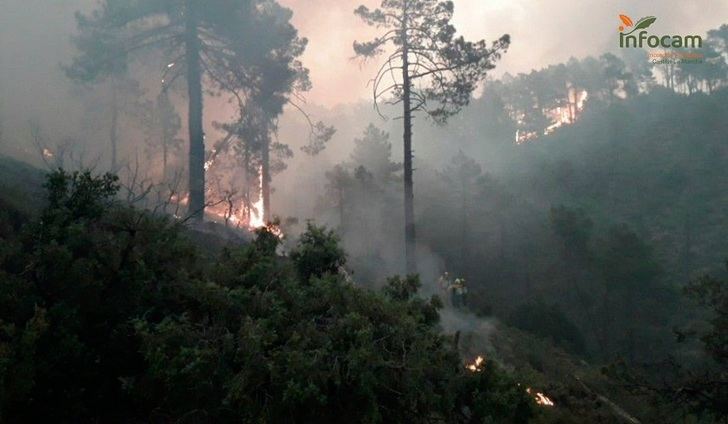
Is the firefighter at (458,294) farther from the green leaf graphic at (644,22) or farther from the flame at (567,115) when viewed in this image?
the flame at (567,115)

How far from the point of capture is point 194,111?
21750 millimetres

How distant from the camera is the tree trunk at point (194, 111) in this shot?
69.1ft

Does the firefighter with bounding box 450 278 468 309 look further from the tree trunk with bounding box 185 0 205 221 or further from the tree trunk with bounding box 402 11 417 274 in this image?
the tree trunk with bounding box 185 0 205 221

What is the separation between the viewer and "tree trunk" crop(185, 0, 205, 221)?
21.1 m

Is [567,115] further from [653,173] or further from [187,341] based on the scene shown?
[187,341]

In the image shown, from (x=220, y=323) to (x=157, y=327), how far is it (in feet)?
2.15

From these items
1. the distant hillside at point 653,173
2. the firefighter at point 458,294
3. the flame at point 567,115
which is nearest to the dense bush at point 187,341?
the firefighter at point 458,294

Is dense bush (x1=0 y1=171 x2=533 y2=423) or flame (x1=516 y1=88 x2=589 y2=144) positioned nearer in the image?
dense bush (x1=0 y1=171 x2=533 y2=423)

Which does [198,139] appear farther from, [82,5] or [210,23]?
[82,5]

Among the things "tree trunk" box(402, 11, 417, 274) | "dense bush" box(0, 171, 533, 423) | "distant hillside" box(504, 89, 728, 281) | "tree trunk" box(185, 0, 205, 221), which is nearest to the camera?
"dense bush" box(0, 171, 533, 423)

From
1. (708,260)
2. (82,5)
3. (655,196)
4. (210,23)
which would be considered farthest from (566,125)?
(210,23)

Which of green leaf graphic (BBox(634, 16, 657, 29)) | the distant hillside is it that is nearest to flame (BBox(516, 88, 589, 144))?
the distant hillside

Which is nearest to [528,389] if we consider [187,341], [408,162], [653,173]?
[187,341]

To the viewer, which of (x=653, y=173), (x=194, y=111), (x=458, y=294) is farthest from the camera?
(x=653, y=173)
